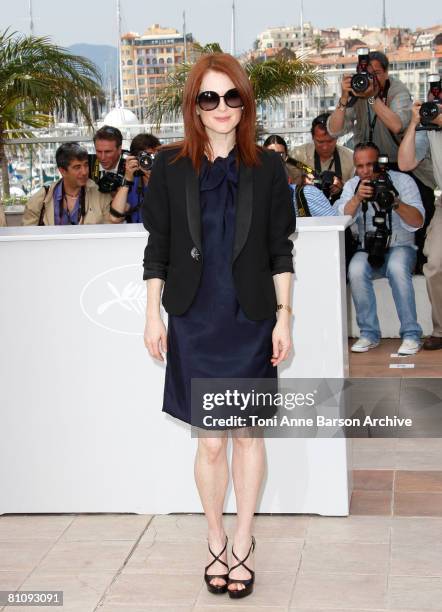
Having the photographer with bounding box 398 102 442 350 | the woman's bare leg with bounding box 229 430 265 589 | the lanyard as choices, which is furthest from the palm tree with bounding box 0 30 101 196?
the woman's bare leg with bounding box 229 430 265 589

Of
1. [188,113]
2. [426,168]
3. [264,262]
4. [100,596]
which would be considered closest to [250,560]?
[100,596]

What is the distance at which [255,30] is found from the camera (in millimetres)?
17203

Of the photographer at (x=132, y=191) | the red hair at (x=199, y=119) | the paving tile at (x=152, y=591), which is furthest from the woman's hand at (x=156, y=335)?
the photographer at (x=132, y=191)

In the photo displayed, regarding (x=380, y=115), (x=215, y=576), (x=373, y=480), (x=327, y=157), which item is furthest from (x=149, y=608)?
(x=327, y=157)

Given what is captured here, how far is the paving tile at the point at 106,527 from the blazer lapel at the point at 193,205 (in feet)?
4.15

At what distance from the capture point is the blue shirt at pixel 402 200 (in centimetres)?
698

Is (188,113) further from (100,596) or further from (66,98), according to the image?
(66,98)

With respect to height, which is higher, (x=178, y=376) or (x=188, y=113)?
(x=188, y=113)

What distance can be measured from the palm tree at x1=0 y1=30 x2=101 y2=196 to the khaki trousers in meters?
5.10

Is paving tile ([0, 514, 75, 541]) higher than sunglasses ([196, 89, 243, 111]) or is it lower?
lower

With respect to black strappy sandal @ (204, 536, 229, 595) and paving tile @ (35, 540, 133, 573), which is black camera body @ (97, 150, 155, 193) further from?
black strappy sandal @ (204, 536, 229, 595)

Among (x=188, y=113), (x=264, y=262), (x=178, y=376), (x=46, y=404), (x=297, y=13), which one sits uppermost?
(x=297, y=13)

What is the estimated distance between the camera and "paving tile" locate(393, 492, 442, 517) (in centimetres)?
405

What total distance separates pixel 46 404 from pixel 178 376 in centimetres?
87
